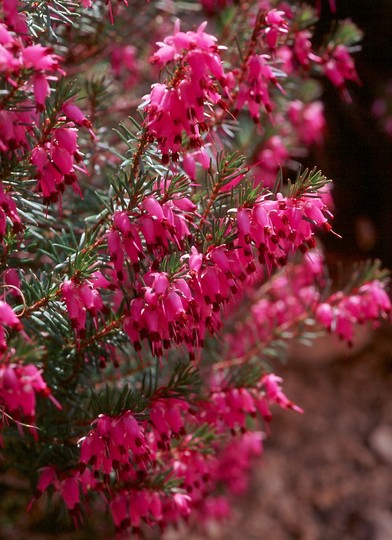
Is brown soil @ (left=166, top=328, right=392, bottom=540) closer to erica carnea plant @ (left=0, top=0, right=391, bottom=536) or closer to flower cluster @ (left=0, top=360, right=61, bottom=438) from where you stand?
erica carnea plant @ (left=0, top=0, right=391, bottom=536)

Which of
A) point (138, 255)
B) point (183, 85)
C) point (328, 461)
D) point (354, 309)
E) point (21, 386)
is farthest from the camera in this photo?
point (328, 461)

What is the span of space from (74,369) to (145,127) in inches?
30.8

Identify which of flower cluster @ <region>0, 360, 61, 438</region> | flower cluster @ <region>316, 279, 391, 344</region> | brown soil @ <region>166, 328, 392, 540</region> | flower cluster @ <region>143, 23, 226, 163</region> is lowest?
brown soil @ <region>166, 328, 392, 540</region>

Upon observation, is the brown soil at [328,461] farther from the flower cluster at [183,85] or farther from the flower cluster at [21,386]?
the flower cluster at [183,85]

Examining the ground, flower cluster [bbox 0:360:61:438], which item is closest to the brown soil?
the ground

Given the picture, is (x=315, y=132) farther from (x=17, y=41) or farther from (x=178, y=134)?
(x=17, y=41)

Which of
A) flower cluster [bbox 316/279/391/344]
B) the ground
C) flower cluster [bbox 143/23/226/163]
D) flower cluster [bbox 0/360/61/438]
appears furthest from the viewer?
the ground

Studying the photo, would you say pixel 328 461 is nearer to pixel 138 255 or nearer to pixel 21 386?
pixel 138 255

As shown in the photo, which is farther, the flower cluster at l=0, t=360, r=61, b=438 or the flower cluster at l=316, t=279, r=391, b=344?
the flower cluster at l=316, t=279, r=391, b=344

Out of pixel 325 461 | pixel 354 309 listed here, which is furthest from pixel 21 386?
pixel 325 461

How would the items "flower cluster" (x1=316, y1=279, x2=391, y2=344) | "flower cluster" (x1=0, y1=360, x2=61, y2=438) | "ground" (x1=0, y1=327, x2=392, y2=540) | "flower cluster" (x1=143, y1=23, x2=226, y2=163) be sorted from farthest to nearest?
"ground" (x1=0, y1=327, x2=392, y2=540), "flower cluster" (x1=316, y1=279, x2=391, y2=344), "flower cluster" (x1=143, y1=23, x2=226, y2=163), "flower cluster" (x1=0, y1=360, x2=61, y2=438)

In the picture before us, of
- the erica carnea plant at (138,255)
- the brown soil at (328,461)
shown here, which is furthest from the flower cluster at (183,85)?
the brown soil at (328,461)

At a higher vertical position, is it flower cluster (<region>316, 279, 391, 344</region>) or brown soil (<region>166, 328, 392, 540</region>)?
flower cluster (<region>316, 279, 391, 344</region>)

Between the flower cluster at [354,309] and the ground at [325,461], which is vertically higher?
the flower cluster at [354,309]
